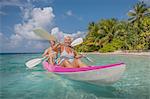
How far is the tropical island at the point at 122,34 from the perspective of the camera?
59.9 feet

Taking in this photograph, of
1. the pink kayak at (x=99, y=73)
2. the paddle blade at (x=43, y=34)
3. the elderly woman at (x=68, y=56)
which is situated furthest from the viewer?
the paddle blade at (x=43, y=34)

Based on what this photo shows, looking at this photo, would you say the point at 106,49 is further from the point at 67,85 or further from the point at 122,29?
the point at 67,85

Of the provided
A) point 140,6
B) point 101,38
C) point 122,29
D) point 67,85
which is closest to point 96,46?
point 101,38

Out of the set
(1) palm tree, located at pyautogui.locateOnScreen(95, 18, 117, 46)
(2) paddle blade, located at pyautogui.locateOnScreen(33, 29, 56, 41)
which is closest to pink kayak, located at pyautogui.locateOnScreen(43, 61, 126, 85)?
(2) paddle blade, located at pyautogui.locateOnScreen(33, 29, 56, 41)

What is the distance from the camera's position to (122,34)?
67.3ft

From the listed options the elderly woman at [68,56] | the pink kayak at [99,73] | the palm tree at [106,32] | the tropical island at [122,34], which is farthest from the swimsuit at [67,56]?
the palm tree at [106,32]

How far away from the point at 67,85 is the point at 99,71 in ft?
3.61

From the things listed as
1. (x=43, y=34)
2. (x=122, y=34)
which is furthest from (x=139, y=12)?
(x=43, y=34)

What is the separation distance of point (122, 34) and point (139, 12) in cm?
221

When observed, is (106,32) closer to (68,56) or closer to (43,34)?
(43,34)

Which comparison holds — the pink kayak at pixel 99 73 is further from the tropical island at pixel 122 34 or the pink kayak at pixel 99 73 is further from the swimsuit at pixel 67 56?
the tropical island at pixel 122 34

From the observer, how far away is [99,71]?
154 inches

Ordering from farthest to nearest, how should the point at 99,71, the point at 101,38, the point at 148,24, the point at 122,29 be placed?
1. the point at 101,38
2. the point at 122,29
3. the point at 148,24
4. the point at 99,71

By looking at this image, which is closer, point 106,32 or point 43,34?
point 43,34
